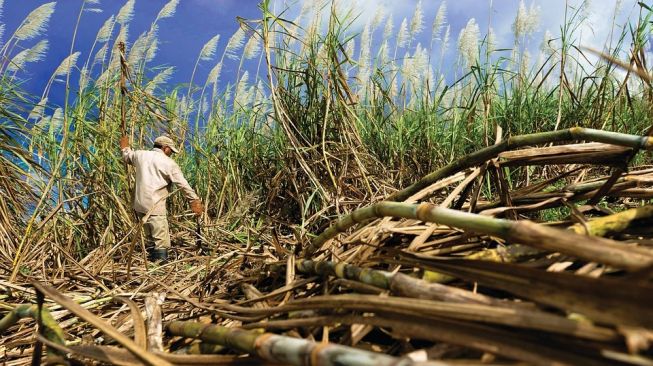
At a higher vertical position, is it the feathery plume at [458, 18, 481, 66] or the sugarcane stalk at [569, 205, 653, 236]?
the feathery plume at [458, 18, 481, 66]

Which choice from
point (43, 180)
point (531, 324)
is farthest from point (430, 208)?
point (43, 180)

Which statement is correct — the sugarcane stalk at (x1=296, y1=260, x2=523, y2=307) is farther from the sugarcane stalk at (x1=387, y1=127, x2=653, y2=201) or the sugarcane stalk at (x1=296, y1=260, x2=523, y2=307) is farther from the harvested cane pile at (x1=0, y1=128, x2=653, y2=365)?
the sugarcane stalk at (x1=387, y1=127, x2=653, y2=201)

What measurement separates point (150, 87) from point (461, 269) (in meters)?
4.06

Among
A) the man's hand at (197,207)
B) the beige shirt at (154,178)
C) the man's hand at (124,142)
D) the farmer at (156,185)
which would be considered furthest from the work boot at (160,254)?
the man's hand at (124,142)

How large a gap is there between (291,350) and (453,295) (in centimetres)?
16

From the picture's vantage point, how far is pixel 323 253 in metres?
0.96

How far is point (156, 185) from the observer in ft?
14.3

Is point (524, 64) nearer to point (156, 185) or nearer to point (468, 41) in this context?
point (468, 41)

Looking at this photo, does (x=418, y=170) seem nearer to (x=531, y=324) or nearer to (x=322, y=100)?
(x=322, y=100)

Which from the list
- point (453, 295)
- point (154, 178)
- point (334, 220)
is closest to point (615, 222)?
point (453, 295)

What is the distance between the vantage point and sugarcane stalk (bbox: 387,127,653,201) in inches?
30.3

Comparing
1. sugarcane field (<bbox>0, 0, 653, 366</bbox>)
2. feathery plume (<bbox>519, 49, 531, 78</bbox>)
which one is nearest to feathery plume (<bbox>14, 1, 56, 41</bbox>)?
sugarcane field (<bbox>0, 0, 653, 366</bbox>)

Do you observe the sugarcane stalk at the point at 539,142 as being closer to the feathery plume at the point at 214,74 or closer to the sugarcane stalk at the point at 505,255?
the sugarcane stalk at the point at 505,255

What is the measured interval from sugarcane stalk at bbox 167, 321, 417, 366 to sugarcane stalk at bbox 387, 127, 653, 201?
0.48m
